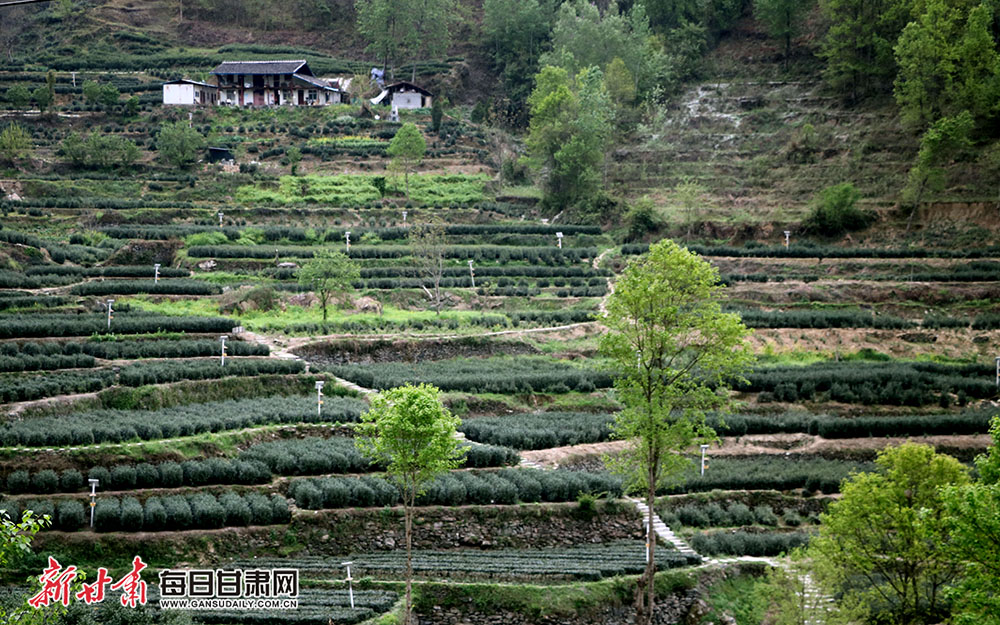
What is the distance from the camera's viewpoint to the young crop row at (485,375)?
49250 millimetres

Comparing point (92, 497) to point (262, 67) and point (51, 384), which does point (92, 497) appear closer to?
point (51, 384)

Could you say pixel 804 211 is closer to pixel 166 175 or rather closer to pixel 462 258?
pixel 462 258

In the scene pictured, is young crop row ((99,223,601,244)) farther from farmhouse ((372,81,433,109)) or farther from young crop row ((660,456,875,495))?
young crop row ((660,456,875,495))

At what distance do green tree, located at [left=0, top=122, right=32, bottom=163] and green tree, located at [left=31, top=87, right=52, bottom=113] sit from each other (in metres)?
6.62

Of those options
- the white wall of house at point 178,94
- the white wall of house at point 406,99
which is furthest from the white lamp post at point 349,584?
the white wall of house at point 406,99

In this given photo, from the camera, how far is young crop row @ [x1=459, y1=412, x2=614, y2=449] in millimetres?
43125

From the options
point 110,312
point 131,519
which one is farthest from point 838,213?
point 131,519

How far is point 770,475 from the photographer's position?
1666 inches

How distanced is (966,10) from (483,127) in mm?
41960

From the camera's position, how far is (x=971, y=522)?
18.6 meters

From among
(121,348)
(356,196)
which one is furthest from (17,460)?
(356,196)

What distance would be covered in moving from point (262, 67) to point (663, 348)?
251 feet

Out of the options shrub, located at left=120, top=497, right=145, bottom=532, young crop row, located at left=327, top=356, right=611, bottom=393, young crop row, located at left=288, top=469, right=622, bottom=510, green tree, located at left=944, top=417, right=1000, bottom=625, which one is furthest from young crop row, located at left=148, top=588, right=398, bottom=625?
young crop row, located at left=327, top=356, right=611, bottom=393

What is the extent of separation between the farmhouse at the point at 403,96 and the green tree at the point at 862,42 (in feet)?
122
